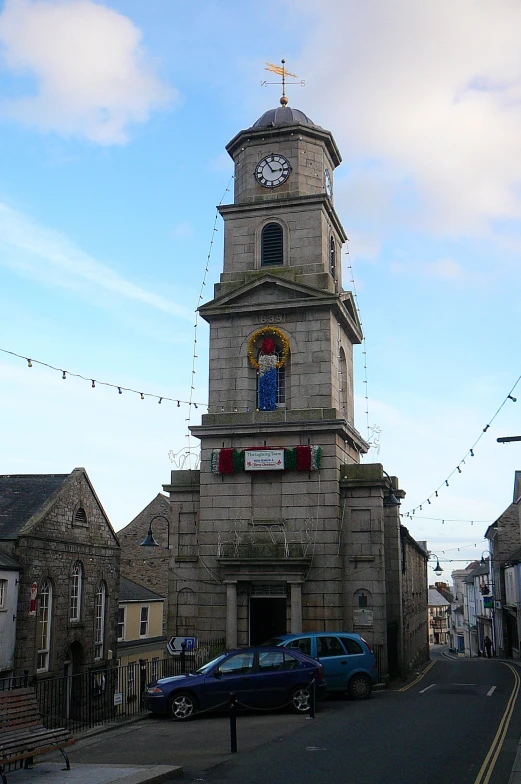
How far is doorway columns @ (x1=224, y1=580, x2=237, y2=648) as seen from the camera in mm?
24031

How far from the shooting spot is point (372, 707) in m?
17.6

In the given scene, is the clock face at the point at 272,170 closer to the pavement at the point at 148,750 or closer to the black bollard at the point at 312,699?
the black bollard at the point at 312,699

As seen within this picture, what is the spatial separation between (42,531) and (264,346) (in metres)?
10.6

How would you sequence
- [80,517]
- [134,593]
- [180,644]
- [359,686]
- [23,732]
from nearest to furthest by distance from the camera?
[23,732]
[359,686]
[180,644]
[80,517]
[134,593]

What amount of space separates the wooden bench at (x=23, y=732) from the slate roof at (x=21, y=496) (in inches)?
651

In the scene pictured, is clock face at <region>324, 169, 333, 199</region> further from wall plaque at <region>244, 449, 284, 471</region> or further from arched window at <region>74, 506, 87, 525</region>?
arched window at <region>74, 506, 87, 525</region>

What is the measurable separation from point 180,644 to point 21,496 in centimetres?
1113

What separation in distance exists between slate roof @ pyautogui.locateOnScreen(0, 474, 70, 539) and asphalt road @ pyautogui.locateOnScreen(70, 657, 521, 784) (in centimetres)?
1368

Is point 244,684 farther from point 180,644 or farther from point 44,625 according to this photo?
point 44,625

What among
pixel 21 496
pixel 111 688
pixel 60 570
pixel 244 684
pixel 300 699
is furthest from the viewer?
pixel 21 496

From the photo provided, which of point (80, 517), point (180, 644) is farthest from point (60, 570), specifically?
point (180, 644)

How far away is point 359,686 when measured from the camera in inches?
752

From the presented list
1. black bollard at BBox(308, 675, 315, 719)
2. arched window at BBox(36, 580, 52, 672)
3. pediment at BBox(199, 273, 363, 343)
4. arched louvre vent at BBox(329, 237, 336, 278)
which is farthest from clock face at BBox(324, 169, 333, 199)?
black bollard at BBox(308, 675, 315, 719)

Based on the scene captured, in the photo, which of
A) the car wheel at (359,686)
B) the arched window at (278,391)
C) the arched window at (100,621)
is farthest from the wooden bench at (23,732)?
the arched window at (100,621)
